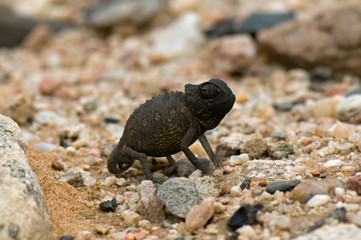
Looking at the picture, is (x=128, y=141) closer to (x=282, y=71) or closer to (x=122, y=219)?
(x=122, y=219)

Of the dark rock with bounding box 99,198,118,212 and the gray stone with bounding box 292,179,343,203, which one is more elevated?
the gray stone with bounding box 292,179,343,203

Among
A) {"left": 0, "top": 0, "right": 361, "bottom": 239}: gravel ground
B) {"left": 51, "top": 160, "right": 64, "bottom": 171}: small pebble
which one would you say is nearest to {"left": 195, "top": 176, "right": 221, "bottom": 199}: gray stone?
{"left": 0, "top": 0, "right": 361, "bottom": 239}: gravel ground

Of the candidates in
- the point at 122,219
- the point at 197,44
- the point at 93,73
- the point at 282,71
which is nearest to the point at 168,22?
the point at 197,44

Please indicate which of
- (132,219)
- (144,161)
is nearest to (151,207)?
(132,219)

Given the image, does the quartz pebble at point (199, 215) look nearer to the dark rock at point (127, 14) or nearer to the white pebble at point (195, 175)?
the white pebble at point (195, 175)

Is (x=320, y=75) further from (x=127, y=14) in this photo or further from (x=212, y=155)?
(x=127, y=14)

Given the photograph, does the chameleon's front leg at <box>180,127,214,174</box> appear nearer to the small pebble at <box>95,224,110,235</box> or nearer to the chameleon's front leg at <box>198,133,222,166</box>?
the chameleon's front leg at <box>198,133,222,166</box>

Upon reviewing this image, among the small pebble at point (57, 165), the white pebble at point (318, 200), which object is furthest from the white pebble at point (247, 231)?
the small pebble at point (57, 165)
